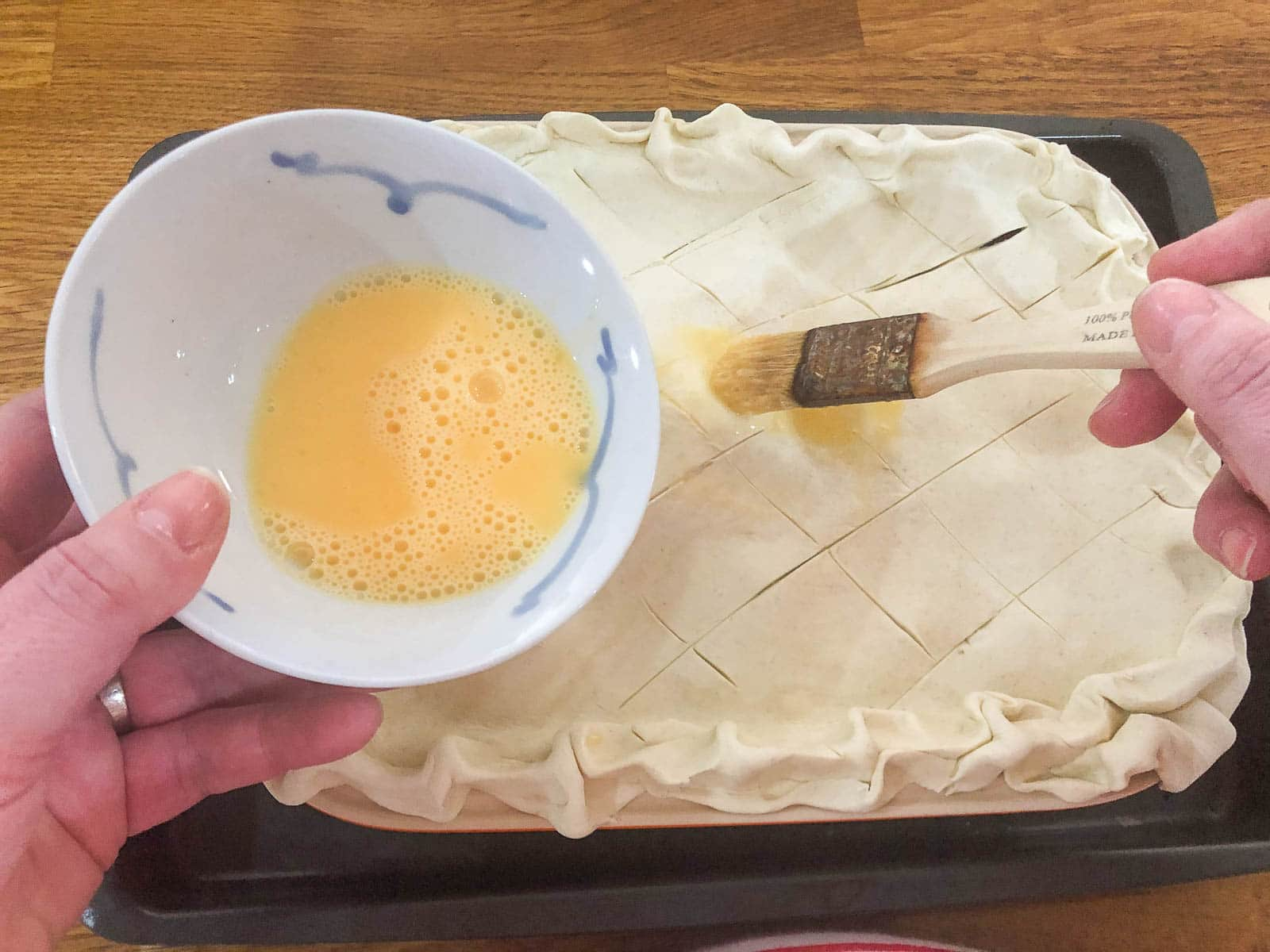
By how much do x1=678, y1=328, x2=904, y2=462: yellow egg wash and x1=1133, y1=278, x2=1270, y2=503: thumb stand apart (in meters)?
0.33

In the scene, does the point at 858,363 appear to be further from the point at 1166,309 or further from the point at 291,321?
the point at 291,321

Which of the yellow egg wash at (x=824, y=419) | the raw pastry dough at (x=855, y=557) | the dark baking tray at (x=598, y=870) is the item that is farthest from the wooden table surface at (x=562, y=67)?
the dark baking tray at (x=598, y=870)

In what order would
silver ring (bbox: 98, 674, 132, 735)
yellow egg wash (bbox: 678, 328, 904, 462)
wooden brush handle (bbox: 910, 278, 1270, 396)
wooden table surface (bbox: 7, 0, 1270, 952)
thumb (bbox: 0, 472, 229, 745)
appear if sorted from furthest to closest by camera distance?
wooden table surface (bbox: 7, 0, 1270, 952) → yellow egg wash (bbox: 678, 328, 904, 462) → silver ring (bbox: 98, 674, 132, 735) → wooden brush handle (bbox: 910, 278, 1270, 396) → thumb (bbox: 0, 472, 229, 745)

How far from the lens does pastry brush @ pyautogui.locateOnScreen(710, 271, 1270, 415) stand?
0.73 metres

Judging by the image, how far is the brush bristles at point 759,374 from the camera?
0.88 m

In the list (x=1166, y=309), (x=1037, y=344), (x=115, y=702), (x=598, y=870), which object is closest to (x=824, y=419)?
(x=1037, y=344)

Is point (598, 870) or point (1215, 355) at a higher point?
point (1215, 355)

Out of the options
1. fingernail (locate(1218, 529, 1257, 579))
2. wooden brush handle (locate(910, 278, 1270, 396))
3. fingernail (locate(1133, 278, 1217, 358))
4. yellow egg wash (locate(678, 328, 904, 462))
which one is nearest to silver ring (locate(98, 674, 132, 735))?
yellow egg wash (locate(678, 328, 904, 462))

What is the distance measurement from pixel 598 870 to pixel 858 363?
1.92ft

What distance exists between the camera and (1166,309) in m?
0.65

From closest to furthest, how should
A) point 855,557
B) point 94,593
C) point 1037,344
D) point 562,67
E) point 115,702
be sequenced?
point 94,593 → point 1037,344 → point 115,702 → point 855,557 → point 562,67

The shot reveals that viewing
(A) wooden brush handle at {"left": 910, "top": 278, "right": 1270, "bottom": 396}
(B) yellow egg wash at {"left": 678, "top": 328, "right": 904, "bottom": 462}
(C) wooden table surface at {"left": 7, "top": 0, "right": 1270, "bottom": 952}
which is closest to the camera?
(A) wooden brush handle at {"left": 910, "top": 278, "right": 1270, "bottom": 396}

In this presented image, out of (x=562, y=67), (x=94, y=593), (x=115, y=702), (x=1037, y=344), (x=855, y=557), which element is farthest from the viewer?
(x=562, y=67)

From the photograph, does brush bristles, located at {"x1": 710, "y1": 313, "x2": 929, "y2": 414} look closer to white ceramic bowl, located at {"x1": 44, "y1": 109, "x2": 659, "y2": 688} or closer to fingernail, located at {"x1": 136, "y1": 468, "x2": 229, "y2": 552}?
white ceramic bowl, located at {"x1": 44, "y1": 109, "x2": 659, "y2": 688}
